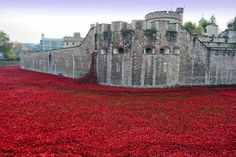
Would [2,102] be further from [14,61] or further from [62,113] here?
[14,61]

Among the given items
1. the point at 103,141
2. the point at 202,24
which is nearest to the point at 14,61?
the point at 202,24

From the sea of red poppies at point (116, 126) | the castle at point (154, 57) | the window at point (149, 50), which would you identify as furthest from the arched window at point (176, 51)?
the sea of red poppies at point (116, 126)

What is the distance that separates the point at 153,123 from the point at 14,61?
6713 cm

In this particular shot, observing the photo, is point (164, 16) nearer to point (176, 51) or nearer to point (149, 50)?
point (176, 51)

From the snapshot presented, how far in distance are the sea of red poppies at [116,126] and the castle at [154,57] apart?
218 inches

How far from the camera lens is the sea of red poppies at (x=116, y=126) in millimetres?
7379

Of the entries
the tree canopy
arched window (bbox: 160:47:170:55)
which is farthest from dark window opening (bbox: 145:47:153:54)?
the tree canopy

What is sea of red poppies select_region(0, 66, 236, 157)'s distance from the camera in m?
7.38

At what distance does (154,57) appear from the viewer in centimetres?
2091

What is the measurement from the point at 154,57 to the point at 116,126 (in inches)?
481

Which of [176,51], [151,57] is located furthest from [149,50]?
[176,51]

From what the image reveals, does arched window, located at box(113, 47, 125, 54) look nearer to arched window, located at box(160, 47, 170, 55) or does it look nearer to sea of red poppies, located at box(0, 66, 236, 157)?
arched window, located at box(160, 47, 170, 55)

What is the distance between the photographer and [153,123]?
10.2m

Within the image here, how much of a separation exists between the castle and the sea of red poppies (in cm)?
553
